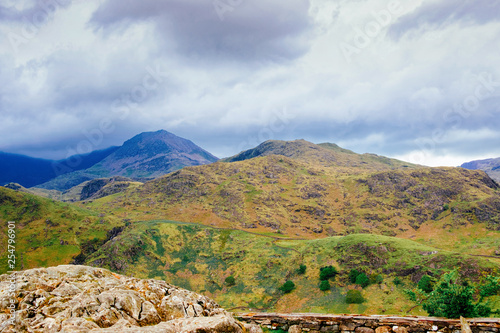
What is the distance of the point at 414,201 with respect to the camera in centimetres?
18775

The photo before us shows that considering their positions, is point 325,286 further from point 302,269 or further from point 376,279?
point 376,279

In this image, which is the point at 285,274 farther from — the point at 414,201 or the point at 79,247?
the point at 414,201

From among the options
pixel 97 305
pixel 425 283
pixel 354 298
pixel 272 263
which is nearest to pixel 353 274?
pixel 354 298

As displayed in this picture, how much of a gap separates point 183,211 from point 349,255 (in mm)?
131556

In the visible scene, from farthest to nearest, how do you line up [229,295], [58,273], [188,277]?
1. [188,277]
2. [229,295]
3. [58,273]

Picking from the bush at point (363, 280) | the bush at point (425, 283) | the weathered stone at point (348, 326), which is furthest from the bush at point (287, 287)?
the weathered stone at point (348, 326)

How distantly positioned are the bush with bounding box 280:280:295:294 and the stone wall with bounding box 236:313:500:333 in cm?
7346

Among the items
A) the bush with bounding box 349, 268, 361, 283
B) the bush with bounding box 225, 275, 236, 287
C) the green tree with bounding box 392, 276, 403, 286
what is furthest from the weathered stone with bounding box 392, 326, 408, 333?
the bush with bounding box 225, 275, 236, 287

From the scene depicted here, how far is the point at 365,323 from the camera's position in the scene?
14898mm

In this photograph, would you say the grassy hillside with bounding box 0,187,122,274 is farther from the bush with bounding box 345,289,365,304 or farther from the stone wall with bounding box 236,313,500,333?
the stone wall with bounding box 236,313,500,333

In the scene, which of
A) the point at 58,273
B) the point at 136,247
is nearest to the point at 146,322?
the point at 58,273

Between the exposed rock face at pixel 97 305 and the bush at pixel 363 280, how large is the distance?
7176 centimetres

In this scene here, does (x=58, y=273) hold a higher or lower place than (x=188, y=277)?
higher

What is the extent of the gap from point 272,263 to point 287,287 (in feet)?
59.3
